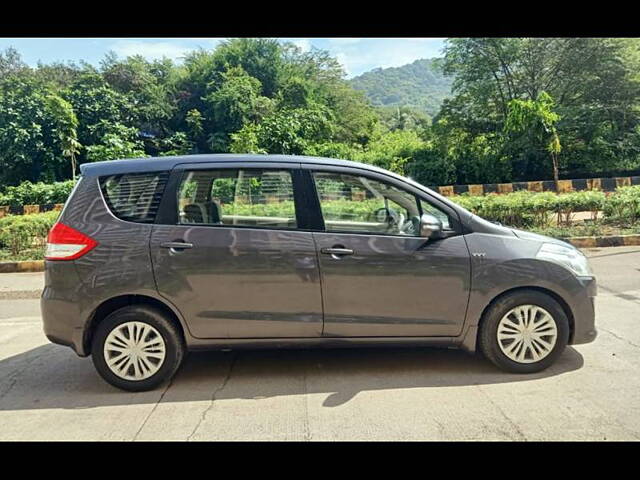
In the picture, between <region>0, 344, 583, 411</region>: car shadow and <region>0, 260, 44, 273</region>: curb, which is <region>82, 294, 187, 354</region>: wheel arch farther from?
<region>0, 260, 44, 273</region>: curb

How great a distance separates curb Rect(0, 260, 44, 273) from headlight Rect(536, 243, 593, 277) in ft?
27.4

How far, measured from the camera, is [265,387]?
147 inches

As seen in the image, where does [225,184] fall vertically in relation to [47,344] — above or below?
above

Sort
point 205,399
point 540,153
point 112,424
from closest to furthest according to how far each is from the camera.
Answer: point 112,424
point 205,399
point 540,153

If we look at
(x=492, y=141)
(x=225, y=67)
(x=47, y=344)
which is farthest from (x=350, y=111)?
(x=47, y=344)

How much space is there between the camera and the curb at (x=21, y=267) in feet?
28.6

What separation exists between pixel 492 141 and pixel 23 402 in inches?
798

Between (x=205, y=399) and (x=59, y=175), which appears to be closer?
(x=205, y=399)

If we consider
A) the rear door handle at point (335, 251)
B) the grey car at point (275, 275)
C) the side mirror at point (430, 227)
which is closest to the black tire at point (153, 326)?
the grey car at point (275, 275)

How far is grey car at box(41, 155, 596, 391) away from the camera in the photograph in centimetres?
363

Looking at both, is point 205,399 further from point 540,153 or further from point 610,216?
point 540,153

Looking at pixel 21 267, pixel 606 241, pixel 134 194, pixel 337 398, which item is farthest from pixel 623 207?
pixel 21 267

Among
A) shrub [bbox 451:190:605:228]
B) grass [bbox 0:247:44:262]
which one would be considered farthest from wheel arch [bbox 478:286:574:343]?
grass [bbox 0:247:44:262]

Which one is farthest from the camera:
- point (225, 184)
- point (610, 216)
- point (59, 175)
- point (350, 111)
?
point (350, 111)
